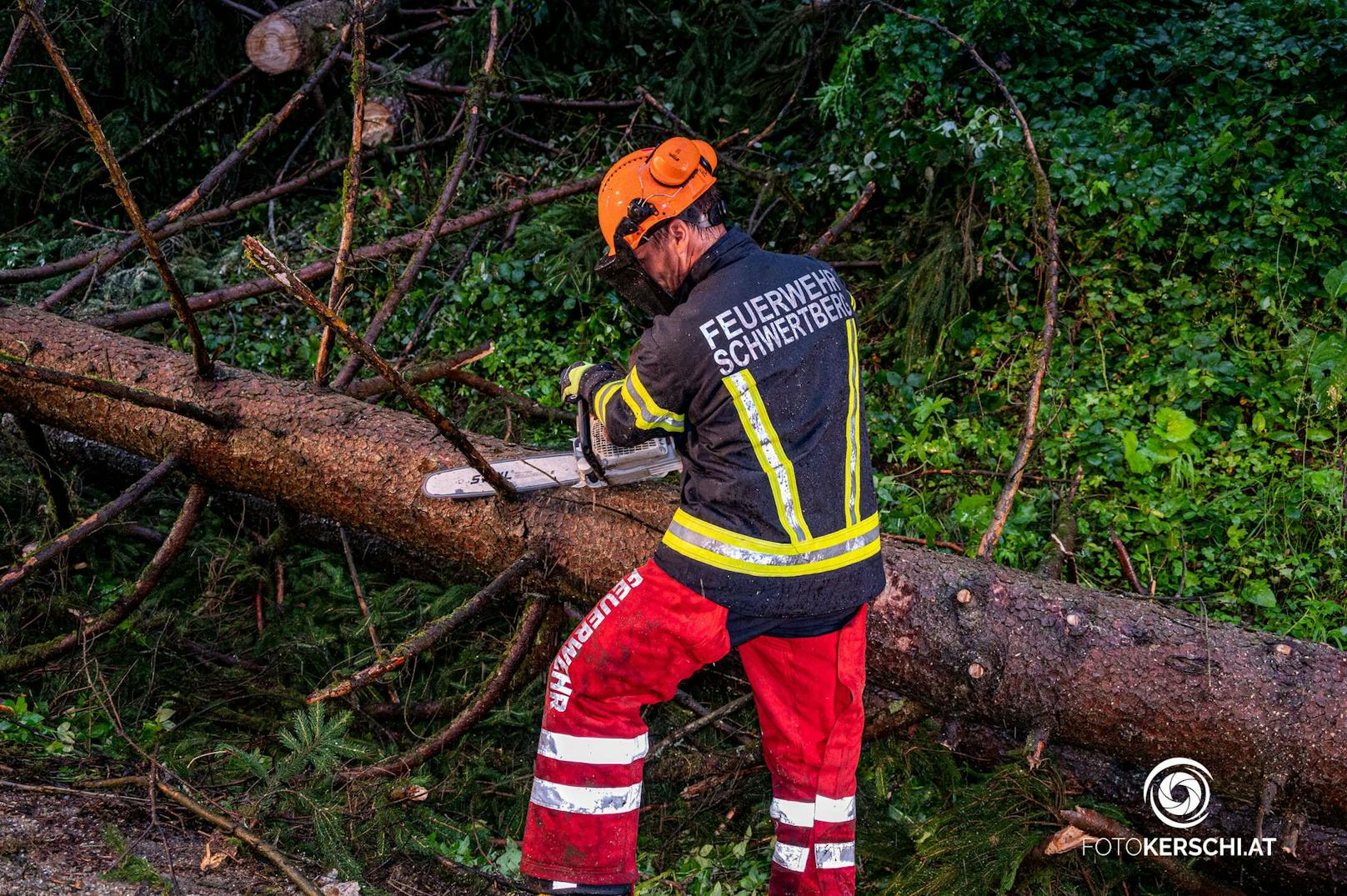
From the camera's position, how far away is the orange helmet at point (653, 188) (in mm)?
2453

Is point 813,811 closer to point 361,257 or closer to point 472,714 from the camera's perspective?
point 472,714

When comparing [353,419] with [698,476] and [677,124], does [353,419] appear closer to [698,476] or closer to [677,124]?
[698,476]

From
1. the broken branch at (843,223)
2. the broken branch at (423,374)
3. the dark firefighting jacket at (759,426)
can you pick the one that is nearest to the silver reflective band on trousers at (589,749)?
the dark firefighting jacket at (759,426)

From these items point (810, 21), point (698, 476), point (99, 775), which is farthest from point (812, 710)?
point (810, 21)

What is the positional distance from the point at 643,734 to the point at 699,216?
1378mm

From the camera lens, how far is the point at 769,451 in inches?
92.4

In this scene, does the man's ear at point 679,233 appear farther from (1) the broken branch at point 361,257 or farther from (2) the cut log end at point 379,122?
(2) the cut log end at point 379,122

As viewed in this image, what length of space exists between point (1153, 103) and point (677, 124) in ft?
8.05

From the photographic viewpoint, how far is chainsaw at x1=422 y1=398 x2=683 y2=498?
9.05 ft

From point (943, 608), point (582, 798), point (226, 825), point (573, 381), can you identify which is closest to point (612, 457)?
point (573, 381)

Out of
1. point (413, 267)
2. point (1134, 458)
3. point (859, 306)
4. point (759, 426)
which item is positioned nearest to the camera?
point (759, 426)

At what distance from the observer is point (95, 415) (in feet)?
11.5

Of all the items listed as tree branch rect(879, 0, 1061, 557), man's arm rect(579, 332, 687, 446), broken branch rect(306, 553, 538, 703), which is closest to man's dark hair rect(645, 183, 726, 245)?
man's arm rect(579, 332, 687, 446)

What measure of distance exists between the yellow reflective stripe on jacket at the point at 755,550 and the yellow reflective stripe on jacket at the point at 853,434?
57 millimetres
